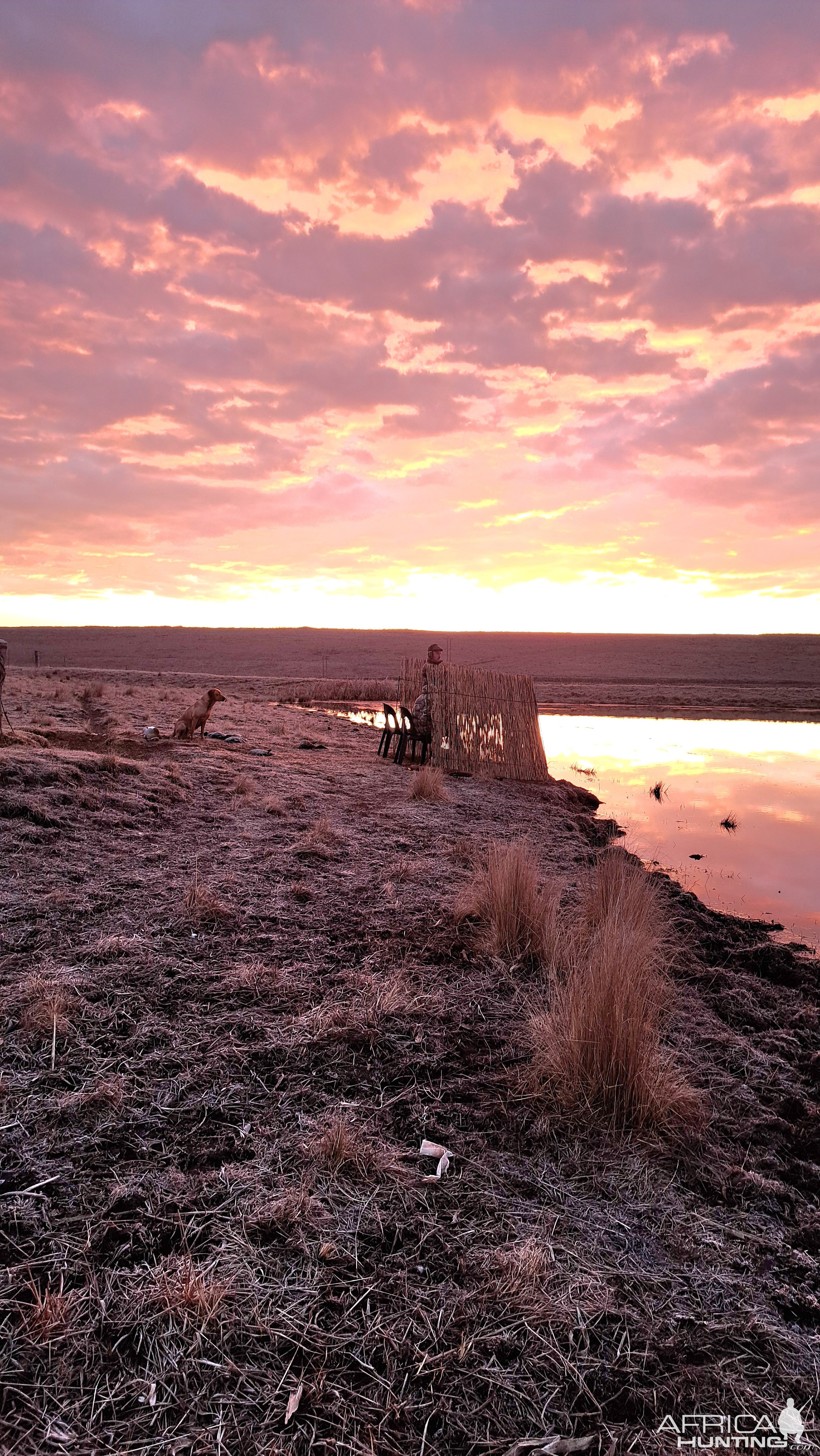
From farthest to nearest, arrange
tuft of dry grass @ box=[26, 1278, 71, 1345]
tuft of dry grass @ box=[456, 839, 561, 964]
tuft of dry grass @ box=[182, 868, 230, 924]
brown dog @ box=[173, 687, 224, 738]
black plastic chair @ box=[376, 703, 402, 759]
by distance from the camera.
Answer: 1. brown dog @ box=[173, 687, 224, 738]
2. black plastic chair @ box=[376, 703, 402, 759]
3. tuft of dry grass @ box=[182, 868, 230, 924]
4. tuft of dry grass @ box=[456, 839, 561, 964]
5. tuft of dry grass @ box=[26, 1278, 71, 1345]

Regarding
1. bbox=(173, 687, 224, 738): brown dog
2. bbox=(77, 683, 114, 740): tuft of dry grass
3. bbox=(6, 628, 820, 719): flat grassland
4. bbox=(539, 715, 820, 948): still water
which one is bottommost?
bbox=(539, 715, 820, 948): still water

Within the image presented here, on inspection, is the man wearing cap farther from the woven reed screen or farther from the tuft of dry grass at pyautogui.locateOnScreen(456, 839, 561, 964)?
the tuft of dry grass at pyautogui.locateOnScreen(456, 839, 561, 964)

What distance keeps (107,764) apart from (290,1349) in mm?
6934

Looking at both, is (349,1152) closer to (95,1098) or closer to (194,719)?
(95,1098)

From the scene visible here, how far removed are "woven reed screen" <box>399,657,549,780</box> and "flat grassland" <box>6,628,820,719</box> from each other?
1175cm

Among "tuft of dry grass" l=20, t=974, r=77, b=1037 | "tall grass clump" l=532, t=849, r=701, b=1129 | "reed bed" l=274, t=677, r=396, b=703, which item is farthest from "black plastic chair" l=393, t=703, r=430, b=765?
→ "reed bed" l=274, t=677, r=396, b=703

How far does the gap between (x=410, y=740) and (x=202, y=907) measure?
25.7 feet

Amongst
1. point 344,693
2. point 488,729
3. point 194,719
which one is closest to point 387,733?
point 488,729

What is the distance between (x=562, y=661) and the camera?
47000mm

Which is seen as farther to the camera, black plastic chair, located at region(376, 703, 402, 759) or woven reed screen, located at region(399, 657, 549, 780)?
black plastic chair, located at region(376, 703, 402, 759)

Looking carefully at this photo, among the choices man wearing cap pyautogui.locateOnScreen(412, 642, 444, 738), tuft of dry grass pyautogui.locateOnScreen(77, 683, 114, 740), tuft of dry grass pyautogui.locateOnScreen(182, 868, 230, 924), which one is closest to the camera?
tuft of dry grass pyautogui.locateOnScreen(182, 868, 230, 924)

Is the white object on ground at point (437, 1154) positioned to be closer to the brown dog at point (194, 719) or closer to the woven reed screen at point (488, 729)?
the woven reed screen at point (488, 729)

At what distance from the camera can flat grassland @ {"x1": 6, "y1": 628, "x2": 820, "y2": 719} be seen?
25719mm

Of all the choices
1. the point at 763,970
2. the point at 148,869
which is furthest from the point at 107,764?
the point at 763,970
